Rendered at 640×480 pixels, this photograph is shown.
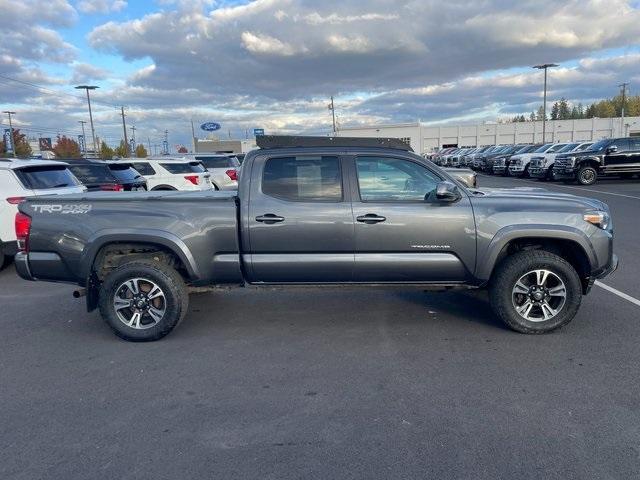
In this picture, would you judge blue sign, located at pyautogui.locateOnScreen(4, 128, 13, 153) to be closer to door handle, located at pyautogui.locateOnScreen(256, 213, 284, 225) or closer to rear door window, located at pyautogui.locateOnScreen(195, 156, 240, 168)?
rear door window, located at pyautogui.locateOnScreen(195, 156, 240, 168)

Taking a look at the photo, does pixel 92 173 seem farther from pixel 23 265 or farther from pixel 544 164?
pixel 544 164

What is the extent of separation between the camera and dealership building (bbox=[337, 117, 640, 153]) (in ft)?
267

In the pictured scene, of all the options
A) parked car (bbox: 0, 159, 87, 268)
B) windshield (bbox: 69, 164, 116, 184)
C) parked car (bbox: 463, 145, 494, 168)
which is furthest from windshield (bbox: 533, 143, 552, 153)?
parked car (bbox: 0, 159, 87, 268)

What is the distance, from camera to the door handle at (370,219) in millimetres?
4766

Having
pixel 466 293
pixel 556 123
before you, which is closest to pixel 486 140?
pixel 556 123

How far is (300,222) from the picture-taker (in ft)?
15.8

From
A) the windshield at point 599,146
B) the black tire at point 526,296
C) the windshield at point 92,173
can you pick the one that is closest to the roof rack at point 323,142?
the black tire at point 526,296

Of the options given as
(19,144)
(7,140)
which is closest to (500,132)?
(7,140)

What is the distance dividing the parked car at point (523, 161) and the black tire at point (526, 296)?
2291 centimetres

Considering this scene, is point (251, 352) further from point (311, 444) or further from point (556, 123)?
point (556, 123)

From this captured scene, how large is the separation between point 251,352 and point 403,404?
160 centimetres

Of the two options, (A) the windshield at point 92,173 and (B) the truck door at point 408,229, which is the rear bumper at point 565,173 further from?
(B) the truck door at point 408,229

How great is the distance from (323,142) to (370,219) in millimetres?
1005

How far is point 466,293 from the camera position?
6.28 metres
